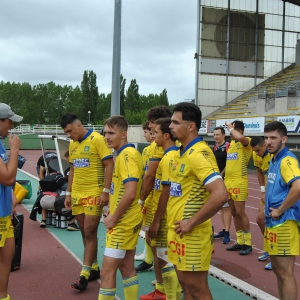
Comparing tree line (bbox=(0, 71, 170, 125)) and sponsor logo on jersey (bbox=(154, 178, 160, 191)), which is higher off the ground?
tree line (bbox=(0, 71, 170, 125))

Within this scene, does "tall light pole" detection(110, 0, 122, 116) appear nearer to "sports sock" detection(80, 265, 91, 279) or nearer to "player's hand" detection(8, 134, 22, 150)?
"sports sock" detection(80, 265, 91, 279)

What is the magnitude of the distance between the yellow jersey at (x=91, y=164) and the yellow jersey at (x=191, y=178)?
192 centimetres

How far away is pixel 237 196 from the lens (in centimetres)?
717

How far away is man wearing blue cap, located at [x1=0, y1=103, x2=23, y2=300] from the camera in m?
3.70

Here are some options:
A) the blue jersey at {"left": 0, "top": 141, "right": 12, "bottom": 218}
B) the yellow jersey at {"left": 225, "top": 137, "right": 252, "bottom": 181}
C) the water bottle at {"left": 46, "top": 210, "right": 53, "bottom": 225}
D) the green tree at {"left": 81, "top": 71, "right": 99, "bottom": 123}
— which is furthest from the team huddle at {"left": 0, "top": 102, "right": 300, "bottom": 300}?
the green tree at {"left": 81, "top": 71, "right": 99, "bottom": 123}

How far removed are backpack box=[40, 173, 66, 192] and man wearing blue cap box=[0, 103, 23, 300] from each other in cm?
511

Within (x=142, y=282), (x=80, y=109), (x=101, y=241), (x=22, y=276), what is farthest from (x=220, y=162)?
(x=80, y=109)

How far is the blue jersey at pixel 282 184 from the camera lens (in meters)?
3.99

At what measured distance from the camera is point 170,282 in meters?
4.48

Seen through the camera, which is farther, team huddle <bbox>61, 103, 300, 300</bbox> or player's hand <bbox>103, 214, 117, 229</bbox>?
player's hand <bbox>103, 214, 117, 229</bbox>

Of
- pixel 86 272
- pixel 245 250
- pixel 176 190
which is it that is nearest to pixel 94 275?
pixel 86 272

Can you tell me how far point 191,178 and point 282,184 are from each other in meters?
1.19

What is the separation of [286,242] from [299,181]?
24.3 inches

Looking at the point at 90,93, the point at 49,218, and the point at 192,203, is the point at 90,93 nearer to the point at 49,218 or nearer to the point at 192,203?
the point at 49,218
